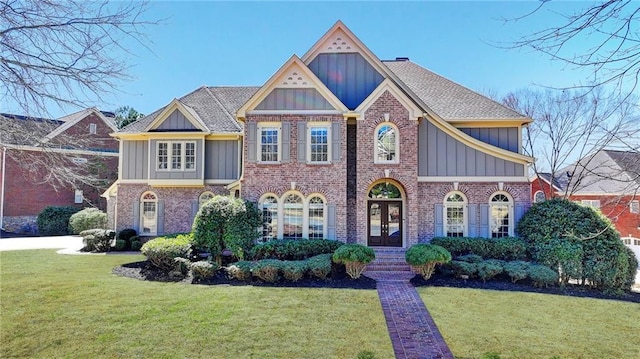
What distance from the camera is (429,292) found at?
34.3ft

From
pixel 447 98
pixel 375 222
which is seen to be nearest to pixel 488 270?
pixel 375 222

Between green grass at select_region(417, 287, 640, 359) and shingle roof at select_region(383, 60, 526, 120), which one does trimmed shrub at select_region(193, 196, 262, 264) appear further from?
shingle roof at select_region(383, 60, 526, 120)

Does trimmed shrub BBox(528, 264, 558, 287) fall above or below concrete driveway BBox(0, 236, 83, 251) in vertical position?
above

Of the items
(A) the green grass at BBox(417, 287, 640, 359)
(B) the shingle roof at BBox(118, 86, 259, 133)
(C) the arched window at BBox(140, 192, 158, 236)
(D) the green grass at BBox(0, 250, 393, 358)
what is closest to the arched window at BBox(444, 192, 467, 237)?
(A) the green grass at BBox(417, 287, 640, 359)

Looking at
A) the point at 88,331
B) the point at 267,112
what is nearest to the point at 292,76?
the point at 267,112

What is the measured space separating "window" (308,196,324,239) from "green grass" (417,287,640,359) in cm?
519

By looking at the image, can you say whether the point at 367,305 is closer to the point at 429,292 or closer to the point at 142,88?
the point at 429,292

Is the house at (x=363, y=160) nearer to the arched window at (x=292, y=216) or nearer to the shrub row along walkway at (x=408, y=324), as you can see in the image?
the arched window at (x=292, y=216)

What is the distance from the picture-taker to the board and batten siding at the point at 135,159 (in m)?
19.6

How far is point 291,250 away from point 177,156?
9.65 metres

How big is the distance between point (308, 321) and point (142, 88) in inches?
241

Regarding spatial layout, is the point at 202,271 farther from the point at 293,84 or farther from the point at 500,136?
the point at 500,136

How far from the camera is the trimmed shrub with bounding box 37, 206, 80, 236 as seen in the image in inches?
1034

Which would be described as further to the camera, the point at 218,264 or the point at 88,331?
the point at 218,264
